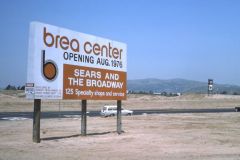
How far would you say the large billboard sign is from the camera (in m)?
19.2

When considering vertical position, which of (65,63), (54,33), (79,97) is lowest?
(79,97)

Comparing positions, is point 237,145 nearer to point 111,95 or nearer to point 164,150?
point 164,150

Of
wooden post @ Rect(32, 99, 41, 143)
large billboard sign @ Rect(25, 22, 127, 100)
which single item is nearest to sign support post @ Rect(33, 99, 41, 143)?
wooden post @ Rect(32, 99, 41, 143)

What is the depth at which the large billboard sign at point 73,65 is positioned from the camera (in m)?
19.2

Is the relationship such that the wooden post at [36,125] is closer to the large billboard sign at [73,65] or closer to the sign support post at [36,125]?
the sign support post at [36,125]

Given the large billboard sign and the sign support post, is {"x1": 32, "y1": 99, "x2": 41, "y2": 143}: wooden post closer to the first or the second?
the sign support post

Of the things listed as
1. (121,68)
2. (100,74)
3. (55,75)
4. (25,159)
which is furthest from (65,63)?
(25,159)

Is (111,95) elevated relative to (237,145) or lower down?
elevated

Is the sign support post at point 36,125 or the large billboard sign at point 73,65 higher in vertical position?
the large billboard sign at point 73,65

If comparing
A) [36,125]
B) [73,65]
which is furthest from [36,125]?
[73,65]

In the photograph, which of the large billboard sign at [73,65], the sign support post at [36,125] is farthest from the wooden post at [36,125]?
the large billboard sign at [73,65]

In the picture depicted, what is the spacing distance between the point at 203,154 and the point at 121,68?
10.4 meters

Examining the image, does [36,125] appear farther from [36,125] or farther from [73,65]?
[73,65]

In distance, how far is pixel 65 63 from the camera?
21.2 metres
